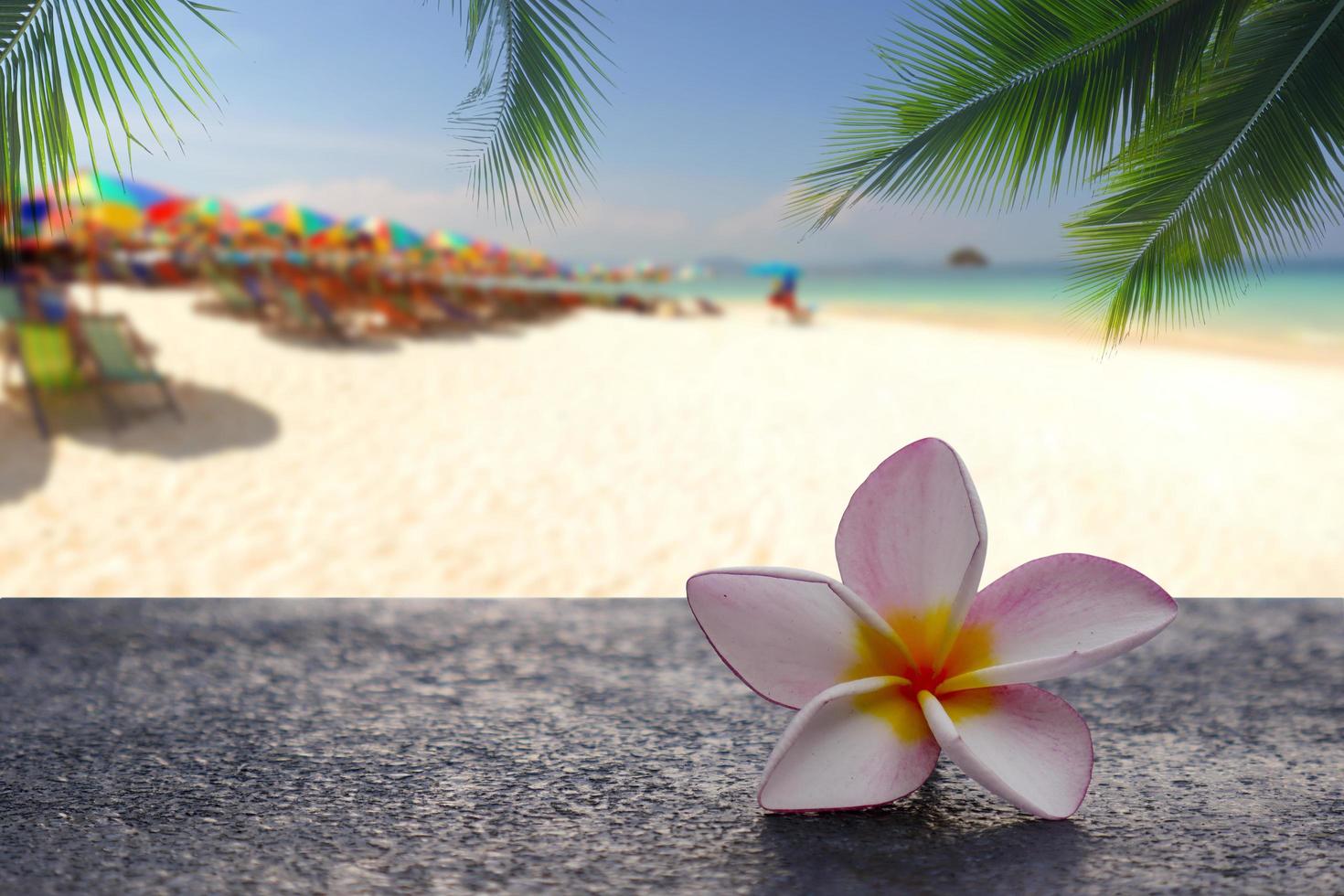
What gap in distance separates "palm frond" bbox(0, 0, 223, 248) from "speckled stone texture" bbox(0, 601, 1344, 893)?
395 millimetres

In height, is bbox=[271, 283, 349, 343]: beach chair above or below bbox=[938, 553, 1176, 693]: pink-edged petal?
below

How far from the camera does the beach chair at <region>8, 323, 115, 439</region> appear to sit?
453 centimetres

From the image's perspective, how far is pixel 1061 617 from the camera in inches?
22.7

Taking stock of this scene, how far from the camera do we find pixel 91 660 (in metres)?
0.96

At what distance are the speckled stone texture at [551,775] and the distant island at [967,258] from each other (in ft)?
40.1

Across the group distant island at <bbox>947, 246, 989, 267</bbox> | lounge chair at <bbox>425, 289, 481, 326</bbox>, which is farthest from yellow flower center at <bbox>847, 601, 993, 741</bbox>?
distant island at <bbox>947, 246, 989, 267</bbox>

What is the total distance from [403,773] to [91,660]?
0.48 metres

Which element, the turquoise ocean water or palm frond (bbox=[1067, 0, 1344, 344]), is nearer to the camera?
palm frond (bbox=[1067, 0, 1344, 344])

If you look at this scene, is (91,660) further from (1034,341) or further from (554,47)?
(1034,341)

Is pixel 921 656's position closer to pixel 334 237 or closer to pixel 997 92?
pixel 997 92

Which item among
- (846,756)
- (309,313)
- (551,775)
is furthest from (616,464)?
(846,756)

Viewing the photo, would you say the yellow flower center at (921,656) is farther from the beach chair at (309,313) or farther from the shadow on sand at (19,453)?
the beach chair at (309,313)

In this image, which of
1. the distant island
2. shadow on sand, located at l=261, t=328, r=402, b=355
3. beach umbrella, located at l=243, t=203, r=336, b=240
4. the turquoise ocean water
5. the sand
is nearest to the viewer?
the sand

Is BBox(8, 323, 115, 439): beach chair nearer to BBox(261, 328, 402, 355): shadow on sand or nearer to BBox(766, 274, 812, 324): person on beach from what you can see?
BBox(261, 328, 402, 355): shadow on sand
